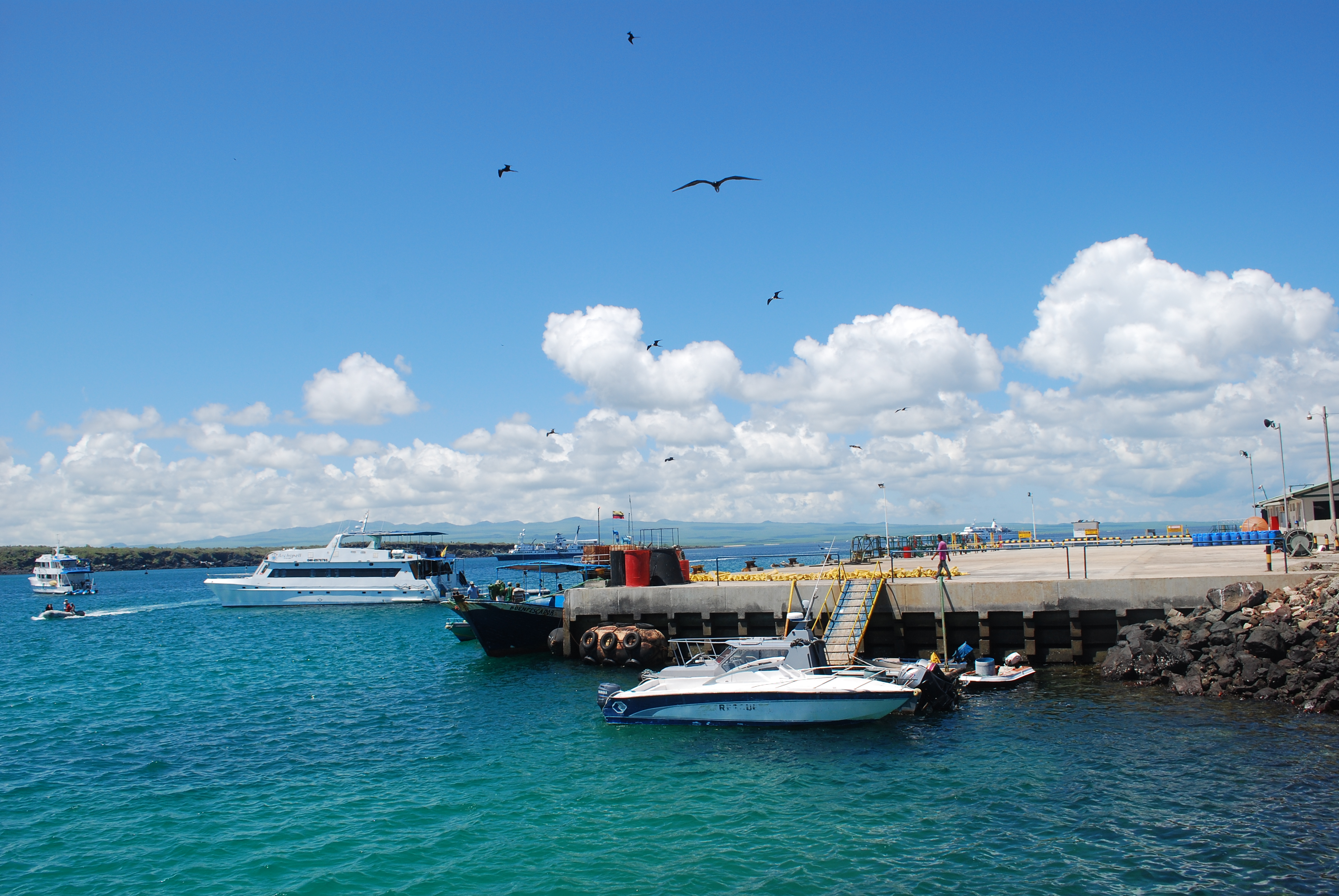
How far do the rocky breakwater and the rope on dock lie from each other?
7.39 meters

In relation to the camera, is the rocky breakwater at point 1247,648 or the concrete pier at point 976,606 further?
the concrete pier at point 976,606

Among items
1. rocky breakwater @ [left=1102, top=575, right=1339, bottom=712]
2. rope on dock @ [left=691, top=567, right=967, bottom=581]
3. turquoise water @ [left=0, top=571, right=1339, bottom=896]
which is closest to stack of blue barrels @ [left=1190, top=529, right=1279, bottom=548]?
rope on dock @ [left=691, top=567, right=967, bottom=581]

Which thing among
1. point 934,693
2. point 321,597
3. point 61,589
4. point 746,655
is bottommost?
point 61,589

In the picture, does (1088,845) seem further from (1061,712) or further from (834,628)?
(834,628)

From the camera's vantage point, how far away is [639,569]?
32750 millimetres

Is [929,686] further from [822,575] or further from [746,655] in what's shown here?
[822,575]

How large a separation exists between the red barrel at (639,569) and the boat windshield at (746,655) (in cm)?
1027

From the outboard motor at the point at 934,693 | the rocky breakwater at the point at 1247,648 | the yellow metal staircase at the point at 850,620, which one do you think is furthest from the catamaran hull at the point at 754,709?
the rocky breakwater at the point at 1247,648

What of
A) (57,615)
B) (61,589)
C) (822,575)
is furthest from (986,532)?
(61,589)

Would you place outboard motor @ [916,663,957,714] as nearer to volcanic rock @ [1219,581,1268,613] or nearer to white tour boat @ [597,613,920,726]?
white tour boat @ [597,613,920,726]

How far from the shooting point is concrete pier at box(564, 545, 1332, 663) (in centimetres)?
2534

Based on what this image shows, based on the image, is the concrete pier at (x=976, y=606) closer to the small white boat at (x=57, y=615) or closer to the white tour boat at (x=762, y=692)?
the white tour boat at (x=762, y=692)

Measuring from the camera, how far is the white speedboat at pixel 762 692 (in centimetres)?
2028

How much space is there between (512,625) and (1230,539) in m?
48.4
